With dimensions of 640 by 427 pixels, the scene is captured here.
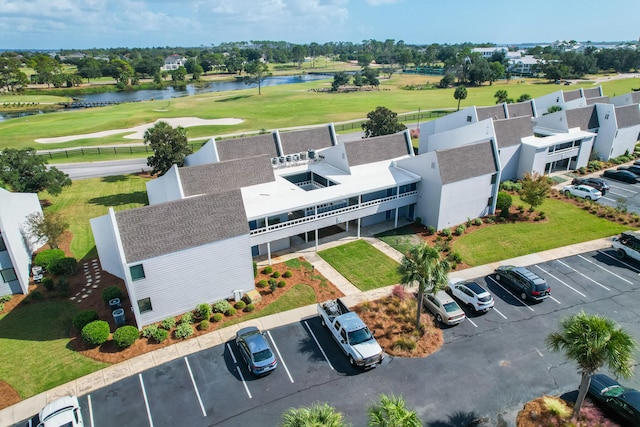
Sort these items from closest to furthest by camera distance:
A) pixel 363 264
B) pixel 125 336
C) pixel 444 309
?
pixel 125 336 → pixel 444 309 → pixel 363 264

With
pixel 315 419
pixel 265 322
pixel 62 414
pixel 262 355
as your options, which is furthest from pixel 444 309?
pixel 62 414

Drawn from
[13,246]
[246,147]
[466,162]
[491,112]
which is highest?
[491,112]

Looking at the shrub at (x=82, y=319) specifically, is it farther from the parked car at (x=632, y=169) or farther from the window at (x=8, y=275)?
the parked car at (x=632, y=169)

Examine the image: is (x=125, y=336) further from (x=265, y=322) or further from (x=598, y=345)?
(x=598, y=345)

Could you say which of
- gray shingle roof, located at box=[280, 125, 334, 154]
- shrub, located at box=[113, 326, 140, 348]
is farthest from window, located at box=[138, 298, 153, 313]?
gray shingle roof, located at box=[280, 125, 334, 154]

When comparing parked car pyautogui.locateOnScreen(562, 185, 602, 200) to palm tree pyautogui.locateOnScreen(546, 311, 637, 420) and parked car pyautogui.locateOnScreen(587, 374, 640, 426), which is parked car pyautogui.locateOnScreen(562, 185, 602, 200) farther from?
palm tree pyautogui.locateOnScreen(546, 311, 637, 420)

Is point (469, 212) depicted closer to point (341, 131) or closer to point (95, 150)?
point (341, 131)

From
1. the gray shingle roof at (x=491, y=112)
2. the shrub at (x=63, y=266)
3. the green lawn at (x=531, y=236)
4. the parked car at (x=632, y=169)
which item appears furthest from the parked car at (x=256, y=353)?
the parked car at (x=632, y=169)
